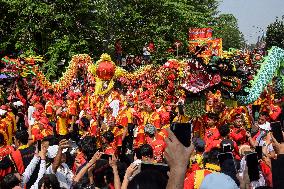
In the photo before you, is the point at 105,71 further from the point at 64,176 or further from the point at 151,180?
the point at 151,180

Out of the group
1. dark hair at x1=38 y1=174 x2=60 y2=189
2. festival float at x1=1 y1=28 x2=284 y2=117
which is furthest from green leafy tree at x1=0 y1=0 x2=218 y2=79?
dark hair at x1=38 y1=174 x2=60 y2=189

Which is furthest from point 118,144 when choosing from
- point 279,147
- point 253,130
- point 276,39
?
point 276,39

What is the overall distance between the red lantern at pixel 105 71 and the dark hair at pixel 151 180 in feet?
19.3

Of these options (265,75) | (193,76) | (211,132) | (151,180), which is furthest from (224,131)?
(265,75)

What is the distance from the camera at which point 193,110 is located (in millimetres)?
7594

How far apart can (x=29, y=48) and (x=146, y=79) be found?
8.01 meters

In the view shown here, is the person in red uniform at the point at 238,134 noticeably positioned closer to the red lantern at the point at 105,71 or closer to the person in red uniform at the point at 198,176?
the person in red uniform at the point at 198,176

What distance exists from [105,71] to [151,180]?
5.98 m

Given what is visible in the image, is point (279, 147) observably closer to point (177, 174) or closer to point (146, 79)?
point (177, 174)

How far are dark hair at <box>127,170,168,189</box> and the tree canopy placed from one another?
16.6 m

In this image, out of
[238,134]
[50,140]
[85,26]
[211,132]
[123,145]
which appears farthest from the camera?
[85,26]

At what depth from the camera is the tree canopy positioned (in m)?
21.7

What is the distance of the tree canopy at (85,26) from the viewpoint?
71.3ft

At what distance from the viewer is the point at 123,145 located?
9.02 m
